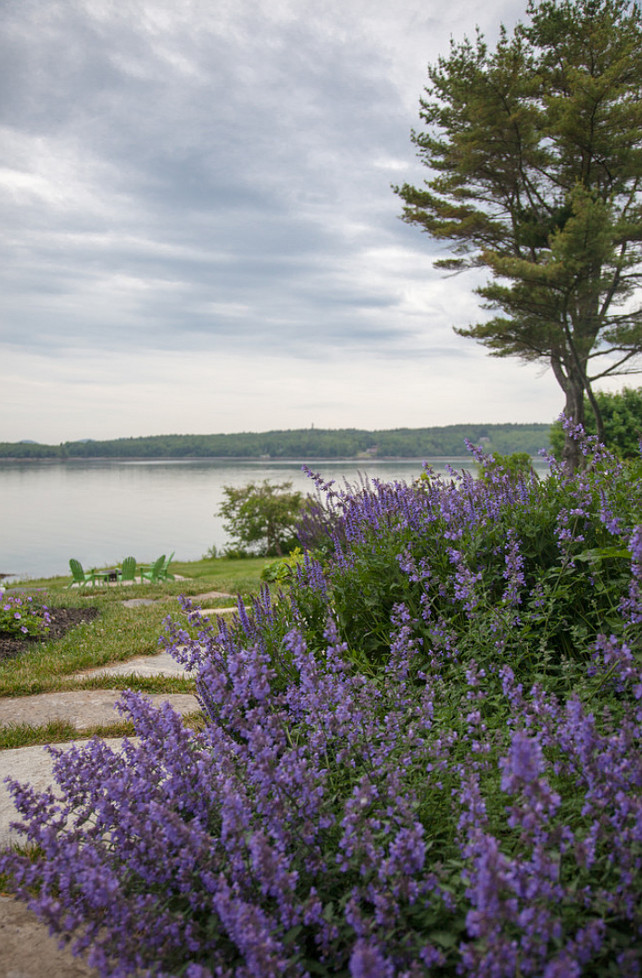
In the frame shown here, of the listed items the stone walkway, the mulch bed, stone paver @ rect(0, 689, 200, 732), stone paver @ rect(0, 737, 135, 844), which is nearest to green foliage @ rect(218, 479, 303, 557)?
the mulch bed

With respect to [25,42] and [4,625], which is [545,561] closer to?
[4,625]

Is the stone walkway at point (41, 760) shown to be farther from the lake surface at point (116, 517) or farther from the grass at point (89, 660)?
the lake surface at point (116, 517)

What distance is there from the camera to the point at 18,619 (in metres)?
6.51

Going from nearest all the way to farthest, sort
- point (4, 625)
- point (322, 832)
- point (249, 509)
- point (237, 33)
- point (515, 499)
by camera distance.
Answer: point (322, 832)
point (515, 499)
point (4, 625)
point (237, 33)
point (249, 509)

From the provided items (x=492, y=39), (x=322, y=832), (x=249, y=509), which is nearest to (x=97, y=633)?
(x=322, y=832)

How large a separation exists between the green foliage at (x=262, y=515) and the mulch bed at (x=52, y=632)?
46.5 feet

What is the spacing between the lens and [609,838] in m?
1.49

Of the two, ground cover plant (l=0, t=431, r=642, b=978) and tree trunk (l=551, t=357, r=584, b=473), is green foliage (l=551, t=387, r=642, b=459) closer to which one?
tree trunk (l=551, t=357, r=584, b=473)

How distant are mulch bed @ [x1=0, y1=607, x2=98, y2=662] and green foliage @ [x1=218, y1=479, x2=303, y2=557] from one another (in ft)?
46.5

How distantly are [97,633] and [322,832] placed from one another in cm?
573

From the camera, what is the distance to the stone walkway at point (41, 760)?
1.78m

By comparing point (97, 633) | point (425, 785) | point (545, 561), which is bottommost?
point (97, 633)

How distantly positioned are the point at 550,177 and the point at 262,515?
15821 mm

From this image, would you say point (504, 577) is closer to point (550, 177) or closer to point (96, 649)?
point (96, 649)
